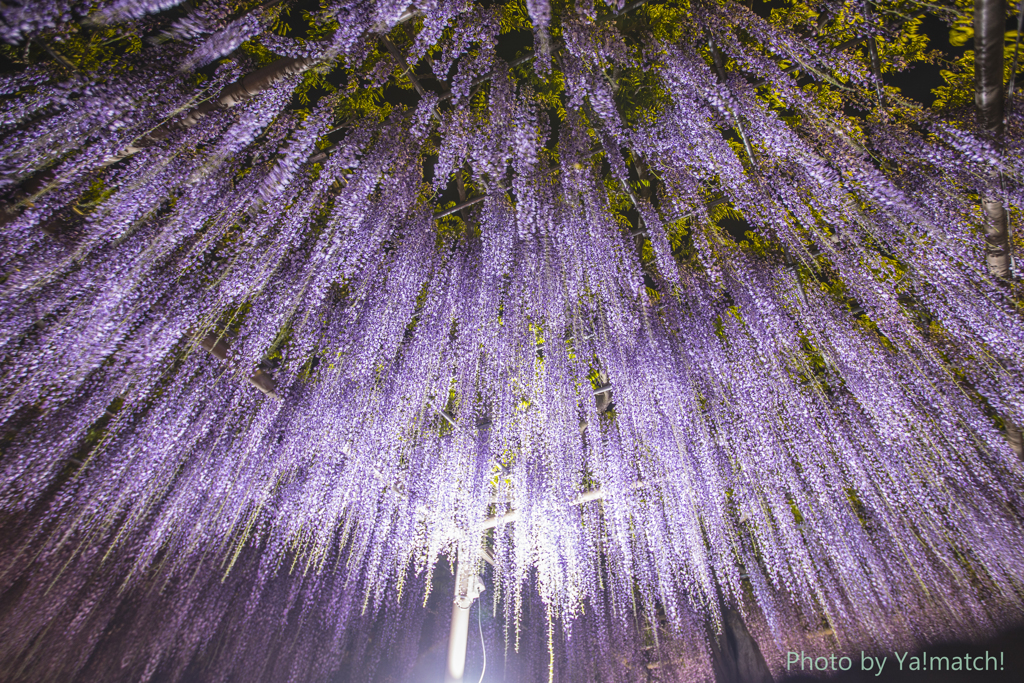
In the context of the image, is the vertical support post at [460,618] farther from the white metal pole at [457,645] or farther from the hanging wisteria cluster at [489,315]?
the hanging wisteria cluster at [489,315]

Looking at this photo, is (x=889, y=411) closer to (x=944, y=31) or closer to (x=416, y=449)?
(x=944, y=31)

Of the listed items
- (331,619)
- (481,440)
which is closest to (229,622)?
(331,619)

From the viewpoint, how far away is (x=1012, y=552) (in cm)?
493

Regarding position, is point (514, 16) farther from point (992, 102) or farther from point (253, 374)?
point (253, 374)

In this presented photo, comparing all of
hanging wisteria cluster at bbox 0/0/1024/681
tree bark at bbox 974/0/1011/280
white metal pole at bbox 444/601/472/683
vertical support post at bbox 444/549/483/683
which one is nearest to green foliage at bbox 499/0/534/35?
hanging wisteria cluster at bbox 0/0/1024/681

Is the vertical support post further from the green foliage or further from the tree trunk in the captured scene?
the green foliage

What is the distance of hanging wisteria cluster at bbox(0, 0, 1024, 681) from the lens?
2893mm

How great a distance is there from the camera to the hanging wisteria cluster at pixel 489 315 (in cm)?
289

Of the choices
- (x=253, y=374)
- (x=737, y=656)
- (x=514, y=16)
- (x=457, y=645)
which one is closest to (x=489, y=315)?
(x=514, y=16)

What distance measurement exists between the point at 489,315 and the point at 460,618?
5151mm

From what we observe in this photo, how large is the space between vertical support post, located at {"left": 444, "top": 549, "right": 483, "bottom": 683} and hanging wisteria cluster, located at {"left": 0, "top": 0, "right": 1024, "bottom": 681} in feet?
3.55

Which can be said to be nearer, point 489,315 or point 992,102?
point 992,102

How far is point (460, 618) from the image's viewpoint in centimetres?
623

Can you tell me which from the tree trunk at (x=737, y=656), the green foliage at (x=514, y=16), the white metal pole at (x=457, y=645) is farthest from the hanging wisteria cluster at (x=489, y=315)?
the white metal pole at (x=457, y=645)
